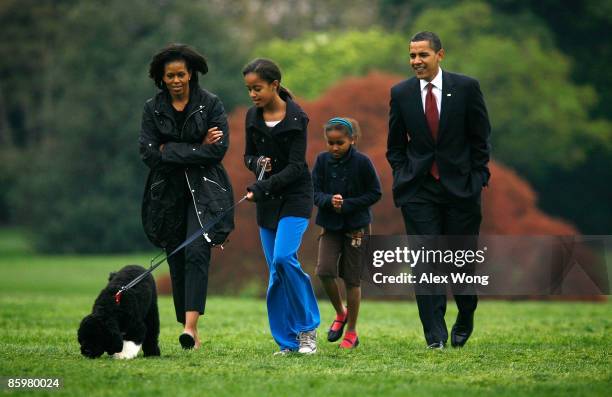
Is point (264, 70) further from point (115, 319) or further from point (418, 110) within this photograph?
point (115, 319)

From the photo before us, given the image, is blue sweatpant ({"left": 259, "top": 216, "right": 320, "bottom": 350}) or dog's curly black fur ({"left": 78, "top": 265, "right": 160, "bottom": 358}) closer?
dog's curly black fur ({"left": 78, "top": 265, "right": 160, "bottom": 358})

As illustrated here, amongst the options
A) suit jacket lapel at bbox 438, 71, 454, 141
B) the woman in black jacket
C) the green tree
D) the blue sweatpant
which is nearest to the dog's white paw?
the woman in black jacket

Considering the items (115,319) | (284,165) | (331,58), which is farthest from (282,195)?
(331,58)

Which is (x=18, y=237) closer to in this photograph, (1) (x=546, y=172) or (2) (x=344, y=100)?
(1) (x=546, y=172)

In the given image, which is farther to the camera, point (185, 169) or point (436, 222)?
point (436, 222)

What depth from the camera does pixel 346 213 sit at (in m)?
10.8

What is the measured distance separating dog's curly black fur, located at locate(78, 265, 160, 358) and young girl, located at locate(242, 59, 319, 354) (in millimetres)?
1148

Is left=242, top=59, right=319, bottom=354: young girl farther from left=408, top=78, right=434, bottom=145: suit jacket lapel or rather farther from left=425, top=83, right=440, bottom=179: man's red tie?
left=425, top=83, right=440, bottom=179: man's red tie

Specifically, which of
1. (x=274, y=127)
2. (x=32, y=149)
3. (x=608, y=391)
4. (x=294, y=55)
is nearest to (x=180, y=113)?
(x=274, y=127)

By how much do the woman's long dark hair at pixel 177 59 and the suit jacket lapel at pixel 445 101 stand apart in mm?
1990

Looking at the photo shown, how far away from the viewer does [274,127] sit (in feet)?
32.3

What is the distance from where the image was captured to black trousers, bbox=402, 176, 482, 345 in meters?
10.1

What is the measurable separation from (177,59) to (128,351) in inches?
95.6

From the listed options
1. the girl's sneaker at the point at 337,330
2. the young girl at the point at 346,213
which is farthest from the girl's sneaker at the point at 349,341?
the girl's sneaker at the point at 337,330
